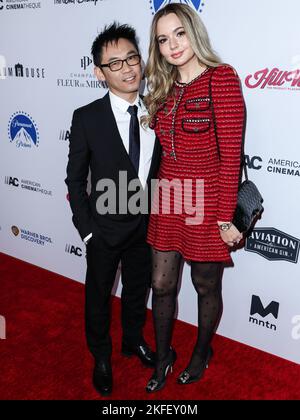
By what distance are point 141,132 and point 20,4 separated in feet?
5.80

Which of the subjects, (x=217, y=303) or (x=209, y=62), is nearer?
(x=209, y=62)

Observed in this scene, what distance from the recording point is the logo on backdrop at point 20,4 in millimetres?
3055

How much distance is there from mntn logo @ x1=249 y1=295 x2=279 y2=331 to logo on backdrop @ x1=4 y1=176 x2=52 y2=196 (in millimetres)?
1867

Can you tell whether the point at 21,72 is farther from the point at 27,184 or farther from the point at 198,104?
the point at 198,104

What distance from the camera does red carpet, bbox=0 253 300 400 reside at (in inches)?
92.7

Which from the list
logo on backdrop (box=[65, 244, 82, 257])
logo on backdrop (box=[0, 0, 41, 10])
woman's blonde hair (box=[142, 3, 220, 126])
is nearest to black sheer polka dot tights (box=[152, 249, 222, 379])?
woman's blonde hair (box=[142, 3, 220, 126])

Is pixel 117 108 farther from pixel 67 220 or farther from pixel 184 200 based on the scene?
pixel 67 220

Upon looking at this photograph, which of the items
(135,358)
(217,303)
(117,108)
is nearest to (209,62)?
(117,108)

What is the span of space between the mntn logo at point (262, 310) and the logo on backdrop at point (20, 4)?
2.54 m

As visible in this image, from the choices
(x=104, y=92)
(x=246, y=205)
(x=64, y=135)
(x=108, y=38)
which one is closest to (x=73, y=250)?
(x=64, y=135)

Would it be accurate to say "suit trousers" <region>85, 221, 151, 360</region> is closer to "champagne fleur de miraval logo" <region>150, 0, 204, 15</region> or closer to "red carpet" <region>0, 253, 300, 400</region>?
"red carpet" <region>0, 253, 300, 400</region>

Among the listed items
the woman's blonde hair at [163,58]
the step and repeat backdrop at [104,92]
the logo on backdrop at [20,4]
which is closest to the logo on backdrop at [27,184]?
the step and repeat backdrop at [104,92]

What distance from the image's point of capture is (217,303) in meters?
2.29

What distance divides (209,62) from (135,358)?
1.81 meters
